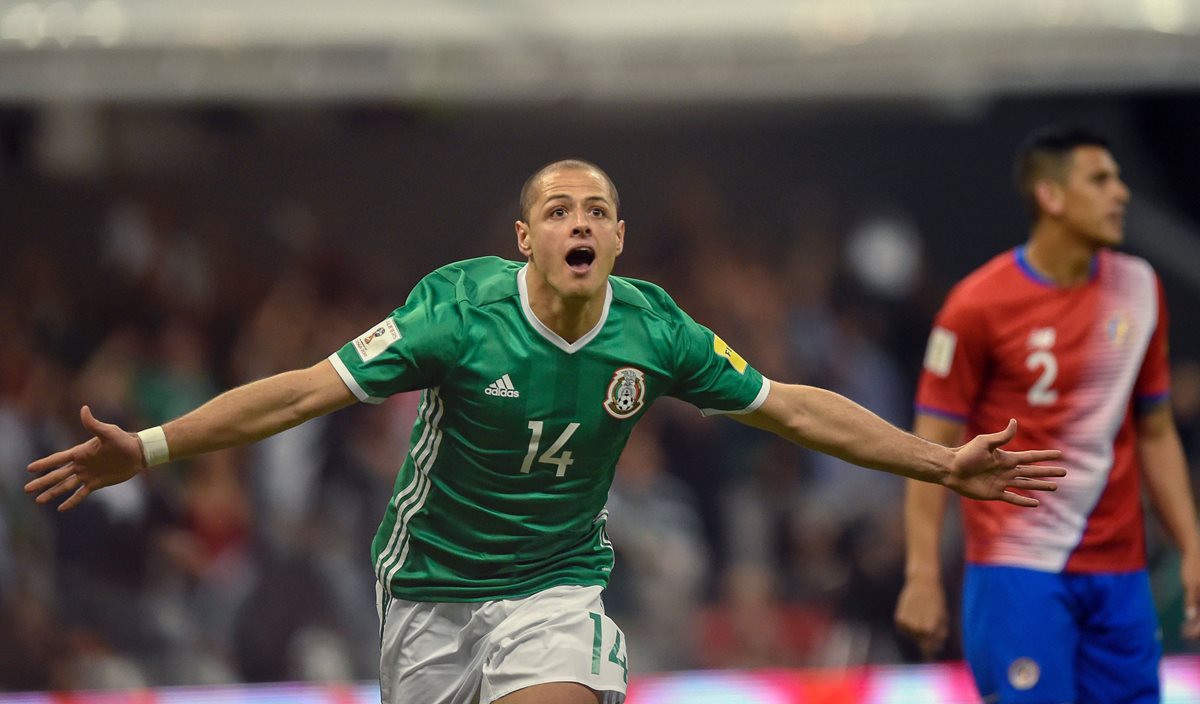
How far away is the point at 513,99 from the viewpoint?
1185 centimetres

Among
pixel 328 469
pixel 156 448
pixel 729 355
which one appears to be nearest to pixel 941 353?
pixel 729 355

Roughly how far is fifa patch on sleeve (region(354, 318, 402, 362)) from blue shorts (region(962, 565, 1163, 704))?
7.53 ft

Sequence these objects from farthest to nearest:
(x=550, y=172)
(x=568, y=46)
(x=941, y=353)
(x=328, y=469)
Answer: (x=568, y=46), (x=328, y=469), (x=941, y=353), (x=550, y=172)

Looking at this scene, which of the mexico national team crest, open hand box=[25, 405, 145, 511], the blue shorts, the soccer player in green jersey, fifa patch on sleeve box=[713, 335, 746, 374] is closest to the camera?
open hand box=[25, 405, 145, 511]

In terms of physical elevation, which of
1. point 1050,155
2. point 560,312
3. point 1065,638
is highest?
point 1050,155

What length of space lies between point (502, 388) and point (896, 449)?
1.12 metres

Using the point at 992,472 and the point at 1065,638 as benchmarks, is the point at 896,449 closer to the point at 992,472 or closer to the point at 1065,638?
the point at 992,472

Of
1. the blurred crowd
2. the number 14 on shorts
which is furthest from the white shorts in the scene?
the blurred crowd

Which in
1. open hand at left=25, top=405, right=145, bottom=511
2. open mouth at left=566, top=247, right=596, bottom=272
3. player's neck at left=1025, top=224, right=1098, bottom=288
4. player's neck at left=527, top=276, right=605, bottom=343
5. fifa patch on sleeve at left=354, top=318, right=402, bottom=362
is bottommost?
A: open hand at left=25, top=405, right=145, bottom=511

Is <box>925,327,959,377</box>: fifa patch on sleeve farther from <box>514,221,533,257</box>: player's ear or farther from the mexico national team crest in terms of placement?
<box>514,221,533,257</box>: player's ear

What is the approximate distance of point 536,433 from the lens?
4.41 m

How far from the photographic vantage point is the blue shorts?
512 cm

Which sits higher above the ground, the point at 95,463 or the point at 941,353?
the point at 941,353

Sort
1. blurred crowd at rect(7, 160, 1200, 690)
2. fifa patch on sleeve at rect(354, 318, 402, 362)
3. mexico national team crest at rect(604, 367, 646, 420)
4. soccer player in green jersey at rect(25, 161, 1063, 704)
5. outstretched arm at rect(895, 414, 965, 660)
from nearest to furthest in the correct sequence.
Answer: fifa patch on sleeve at rect(354, 318, 402, 362) < soccer player in green jersey at rect(25, 161, 1063, 704) < mexico national team crest at rect(604, 367, 646, 420) < outstretched arm at rect(895, 414, 965, 660) < blurred crowd at rect(7, 160, 1200, 690)
